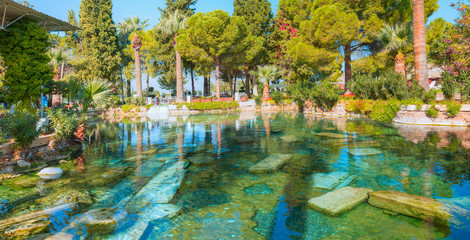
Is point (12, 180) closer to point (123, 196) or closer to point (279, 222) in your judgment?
point (123, 196)

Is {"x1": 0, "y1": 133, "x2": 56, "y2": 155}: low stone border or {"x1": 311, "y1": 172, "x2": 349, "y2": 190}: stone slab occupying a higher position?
{"x1": 0, "y1": 133, "x2": 56, "y2": 155}: low stone border

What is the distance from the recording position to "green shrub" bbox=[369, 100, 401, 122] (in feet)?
43.1

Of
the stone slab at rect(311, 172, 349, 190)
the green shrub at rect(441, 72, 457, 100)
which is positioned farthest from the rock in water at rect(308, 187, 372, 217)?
the green shrub at rect(441, 72, 457, 100)

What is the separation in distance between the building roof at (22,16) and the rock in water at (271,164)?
9593 mm

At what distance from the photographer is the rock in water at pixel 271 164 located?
5.91 m

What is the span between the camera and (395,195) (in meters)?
4.11

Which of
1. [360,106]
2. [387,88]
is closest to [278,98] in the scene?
[360,106]

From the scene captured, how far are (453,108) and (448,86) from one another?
1.29 m

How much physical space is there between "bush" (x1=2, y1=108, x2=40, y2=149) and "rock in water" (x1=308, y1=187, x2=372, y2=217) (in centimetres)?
715

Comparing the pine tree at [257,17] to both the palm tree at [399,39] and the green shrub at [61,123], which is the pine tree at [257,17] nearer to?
the palm tree at [399,39]

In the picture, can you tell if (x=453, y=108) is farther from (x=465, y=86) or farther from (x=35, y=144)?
(x=35, y=144)

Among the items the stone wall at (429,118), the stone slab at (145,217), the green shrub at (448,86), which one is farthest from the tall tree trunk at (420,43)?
the stone slab at (145,217)

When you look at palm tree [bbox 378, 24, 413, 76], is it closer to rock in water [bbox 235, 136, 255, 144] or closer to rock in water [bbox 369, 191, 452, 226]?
rock in water [bbox 235, 136, 255, 144]

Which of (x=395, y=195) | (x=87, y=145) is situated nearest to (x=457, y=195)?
(x=395, y=195)
